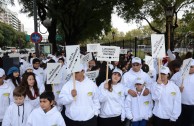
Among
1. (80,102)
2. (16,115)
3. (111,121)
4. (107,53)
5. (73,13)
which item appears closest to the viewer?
(16,115)

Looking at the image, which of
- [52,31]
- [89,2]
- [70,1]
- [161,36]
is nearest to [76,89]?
[161,36]

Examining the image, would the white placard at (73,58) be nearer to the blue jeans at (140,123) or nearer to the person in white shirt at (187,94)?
the blue jeans at (140,123)

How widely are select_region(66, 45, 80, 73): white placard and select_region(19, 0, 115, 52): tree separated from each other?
52.8ft

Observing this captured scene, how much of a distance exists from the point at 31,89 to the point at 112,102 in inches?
61.4

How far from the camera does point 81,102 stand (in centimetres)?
578

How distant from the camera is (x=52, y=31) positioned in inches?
1051

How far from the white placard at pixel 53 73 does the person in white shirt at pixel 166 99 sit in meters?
2.12

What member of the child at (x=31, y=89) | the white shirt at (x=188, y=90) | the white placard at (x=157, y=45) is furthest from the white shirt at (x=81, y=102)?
the white shirt at (x=188, y=90)

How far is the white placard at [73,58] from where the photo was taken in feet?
19.5

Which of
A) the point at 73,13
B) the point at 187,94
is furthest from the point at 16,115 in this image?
the point at 73,13

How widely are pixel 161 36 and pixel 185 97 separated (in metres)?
1.42

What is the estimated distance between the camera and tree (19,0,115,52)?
2384 cm

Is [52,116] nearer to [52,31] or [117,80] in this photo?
[117,80]

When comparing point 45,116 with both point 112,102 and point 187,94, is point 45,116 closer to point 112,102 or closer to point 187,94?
point 112,102
